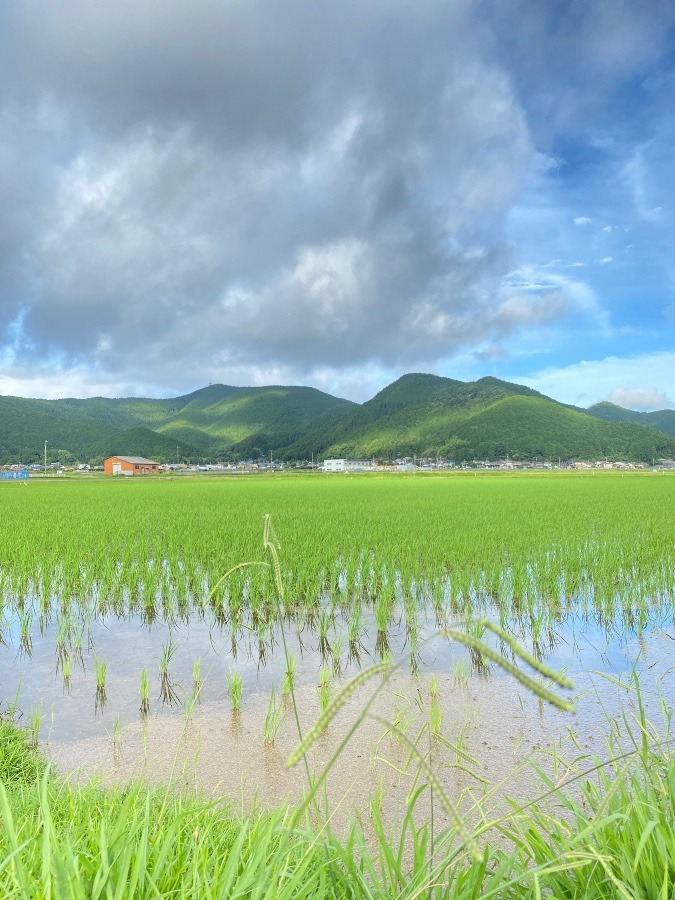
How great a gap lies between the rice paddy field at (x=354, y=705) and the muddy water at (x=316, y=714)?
24mm

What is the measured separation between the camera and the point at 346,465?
140 m

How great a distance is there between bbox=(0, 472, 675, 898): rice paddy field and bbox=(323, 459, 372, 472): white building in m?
107

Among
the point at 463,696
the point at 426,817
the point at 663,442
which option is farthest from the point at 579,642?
the point at 663,442

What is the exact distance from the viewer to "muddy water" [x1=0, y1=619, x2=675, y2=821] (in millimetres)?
3428

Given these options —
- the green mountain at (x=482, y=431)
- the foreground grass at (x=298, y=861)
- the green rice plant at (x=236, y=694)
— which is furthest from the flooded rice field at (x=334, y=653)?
the green mountain at (x=482, y=431)

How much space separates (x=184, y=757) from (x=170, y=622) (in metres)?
3.61

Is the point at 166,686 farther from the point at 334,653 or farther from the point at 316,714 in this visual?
the point at 334,653

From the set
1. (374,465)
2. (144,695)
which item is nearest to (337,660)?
(144,695)

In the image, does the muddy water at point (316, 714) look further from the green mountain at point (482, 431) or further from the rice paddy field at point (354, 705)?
the green mountain at point (482, 431)

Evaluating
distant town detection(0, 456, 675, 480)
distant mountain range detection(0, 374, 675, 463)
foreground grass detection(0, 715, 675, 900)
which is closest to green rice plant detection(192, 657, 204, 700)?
foreground grass detection(0, 715, 675, 900)

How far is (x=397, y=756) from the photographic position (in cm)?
372

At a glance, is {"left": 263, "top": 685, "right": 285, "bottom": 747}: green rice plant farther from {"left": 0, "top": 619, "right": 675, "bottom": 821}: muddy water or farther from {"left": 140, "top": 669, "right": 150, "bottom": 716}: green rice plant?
{"left": 140, "top": 669, "right": 150, "bottom": 716}: green rice plant

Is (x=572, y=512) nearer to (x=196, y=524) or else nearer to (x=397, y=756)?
(x=196, y=524)

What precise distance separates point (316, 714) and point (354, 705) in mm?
383
